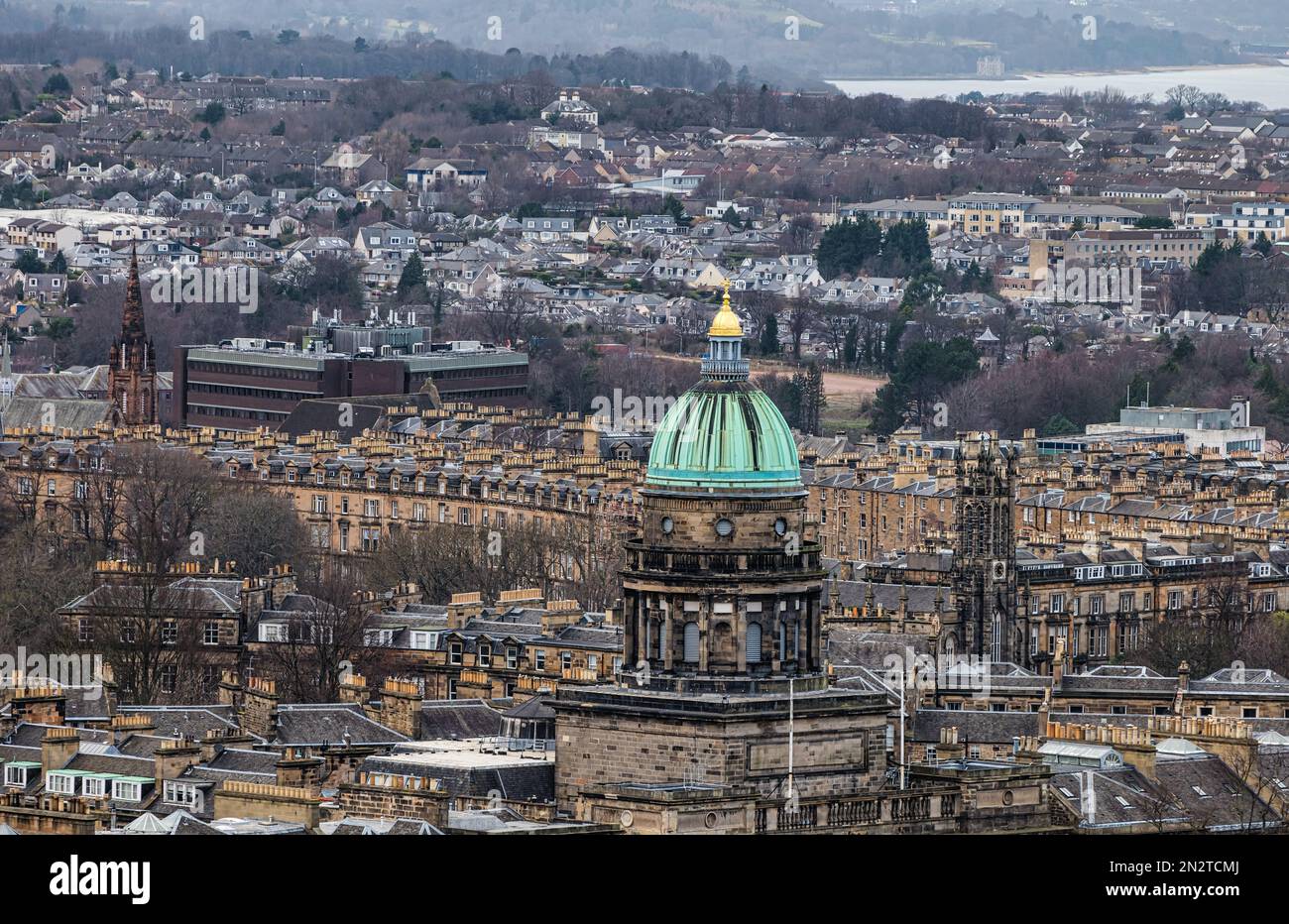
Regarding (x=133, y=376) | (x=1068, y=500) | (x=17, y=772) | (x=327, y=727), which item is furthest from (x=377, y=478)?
(x=17, y=772)

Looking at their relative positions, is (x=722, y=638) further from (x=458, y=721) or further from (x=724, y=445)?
(x=458, y=721)

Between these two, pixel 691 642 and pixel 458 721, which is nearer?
pixel 691 642

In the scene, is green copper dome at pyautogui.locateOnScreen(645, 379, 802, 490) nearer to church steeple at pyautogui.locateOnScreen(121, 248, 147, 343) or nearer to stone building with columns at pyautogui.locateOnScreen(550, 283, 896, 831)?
stone building with columns at pyautogui.locateOnScreen(550, 283, 896, 831)

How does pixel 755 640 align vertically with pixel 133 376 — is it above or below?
above

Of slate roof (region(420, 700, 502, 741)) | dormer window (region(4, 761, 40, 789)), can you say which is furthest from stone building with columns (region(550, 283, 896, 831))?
slate roof (region(420, 700, 502, 741))
